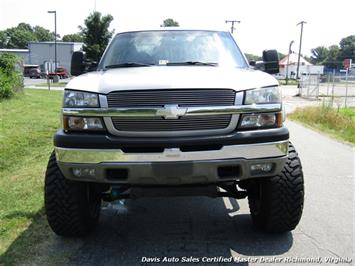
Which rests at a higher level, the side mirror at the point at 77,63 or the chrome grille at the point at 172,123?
the side mirror at the point at 77,63

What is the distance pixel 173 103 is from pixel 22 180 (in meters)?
3.56

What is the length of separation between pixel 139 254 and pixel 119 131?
42.5 inches

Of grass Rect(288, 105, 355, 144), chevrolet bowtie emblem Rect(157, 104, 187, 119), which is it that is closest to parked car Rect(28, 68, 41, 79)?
grass Rect(288, 105, 355, 144)

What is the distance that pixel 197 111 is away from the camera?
3.61m

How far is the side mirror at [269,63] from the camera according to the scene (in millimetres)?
5607


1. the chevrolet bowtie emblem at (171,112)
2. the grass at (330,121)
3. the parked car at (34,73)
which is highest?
the chevrolet bowtie emblem at (171,112)

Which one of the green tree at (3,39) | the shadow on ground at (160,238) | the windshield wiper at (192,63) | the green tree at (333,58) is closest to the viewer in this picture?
the shadow on ground at (160,238)

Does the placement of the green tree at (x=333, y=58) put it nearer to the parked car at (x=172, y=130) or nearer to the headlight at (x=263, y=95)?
the headlight at (x=263, y=95)

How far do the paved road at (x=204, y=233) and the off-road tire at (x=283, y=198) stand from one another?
172 mm

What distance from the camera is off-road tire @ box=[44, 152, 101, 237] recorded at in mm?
4105

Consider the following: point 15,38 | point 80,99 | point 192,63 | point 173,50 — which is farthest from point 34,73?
point 15,38

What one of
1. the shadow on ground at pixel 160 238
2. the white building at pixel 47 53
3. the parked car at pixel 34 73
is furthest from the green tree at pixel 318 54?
the shadow on ground at pixel 160 238

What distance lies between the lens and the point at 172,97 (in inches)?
142

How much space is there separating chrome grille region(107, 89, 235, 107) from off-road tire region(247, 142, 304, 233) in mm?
934
